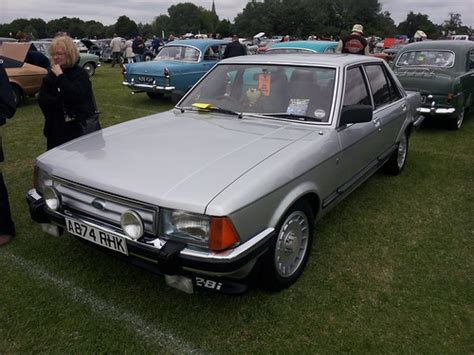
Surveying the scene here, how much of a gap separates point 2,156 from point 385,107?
12.6 ft

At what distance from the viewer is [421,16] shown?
324ft

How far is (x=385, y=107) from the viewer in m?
4.37

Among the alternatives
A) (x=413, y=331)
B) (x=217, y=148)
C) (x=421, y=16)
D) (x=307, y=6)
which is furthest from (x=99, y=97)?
(x=421, y=16)

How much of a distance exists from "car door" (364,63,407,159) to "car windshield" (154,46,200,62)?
22.9ft

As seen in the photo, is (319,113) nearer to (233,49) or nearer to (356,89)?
(356,89)

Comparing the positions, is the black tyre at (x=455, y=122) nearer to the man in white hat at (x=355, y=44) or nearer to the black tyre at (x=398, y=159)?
the man in white hat at (x=355, y=44)

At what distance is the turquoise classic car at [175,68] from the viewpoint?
9961mm

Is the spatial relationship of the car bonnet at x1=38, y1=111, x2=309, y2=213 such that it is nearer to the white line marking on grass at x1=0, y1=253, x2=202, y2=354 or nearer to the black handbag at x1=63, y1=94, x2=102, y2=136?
the black handbag at x1=63, y1=94, x2=102, y2=136

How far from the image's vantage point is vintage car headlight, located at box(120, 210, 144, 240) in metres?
2.32

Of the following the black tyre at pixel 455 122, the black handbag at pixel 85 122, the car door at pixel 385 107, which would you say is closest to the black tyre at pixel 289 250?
the car door at pixel 385 107

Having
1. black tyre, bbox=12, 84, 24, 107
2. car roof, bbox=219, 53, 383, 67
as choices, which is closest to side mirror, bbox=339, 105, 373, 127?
car roof, bbox=219, 53, 383, 67

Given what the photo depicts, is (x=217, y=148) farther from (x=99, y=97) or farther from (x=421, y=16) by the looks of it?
(x=421, y=16)

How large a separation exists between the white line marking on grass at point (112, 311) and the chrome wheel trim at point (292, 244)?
83 cm

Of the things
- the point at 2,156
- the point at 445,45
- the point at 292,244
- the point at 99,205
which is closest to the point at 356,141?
the point at 292,244
